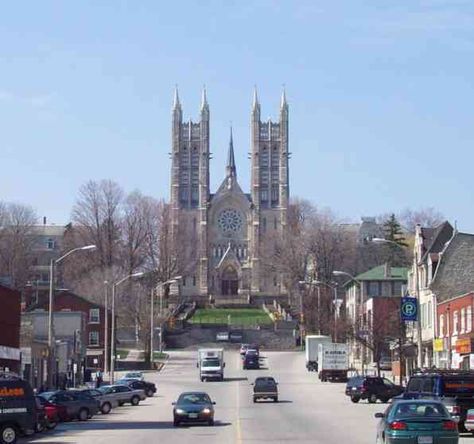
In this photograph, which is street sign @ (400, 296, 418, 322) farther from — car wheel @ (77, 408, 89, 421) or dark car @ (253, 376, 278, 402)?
car wheel @ (77, 408, 89, 421)

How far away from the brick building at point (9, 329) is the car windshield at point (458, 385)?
97.0 ft

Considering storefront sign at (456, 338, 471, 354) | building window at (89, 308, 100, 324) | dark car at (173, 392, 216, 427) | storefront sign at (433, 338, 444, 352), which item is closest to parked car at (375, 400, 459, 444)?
dark car at (173, 392, 216, 427)

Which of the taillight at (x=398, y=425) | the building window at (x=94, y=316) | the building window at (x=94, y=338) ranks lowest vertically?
the taillight at (x=398, y=425)

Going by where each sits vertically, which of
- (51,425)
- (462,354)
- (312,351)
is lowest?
(51,425)

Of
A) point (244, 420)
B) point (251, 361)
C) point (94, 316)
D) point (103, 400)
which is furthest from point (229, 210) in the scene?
point (244, 420)

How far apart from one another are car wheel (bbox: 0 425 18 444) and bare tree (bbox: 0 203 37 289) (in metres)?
89.9

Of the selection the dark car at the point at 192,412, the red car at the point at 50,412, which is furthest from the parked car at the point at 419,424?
the red car at the point at 50,412

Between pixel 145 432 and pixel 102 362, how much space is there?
67567 mm

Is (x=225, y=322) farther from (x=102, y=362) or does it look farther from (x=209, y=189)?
(x=209, y=189)

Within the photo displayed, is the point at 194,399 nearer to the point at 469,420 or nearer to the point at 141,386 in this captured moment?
the point at 469,420

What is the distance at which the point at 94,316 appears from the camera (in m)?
112

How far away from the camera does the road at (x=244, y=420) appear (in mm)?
36719

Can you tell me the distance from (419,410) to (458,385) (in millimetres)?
Answer: 10258

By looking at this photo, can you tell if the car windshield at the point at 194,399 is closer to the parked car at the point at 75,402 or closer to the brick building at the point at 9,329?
the parked car at the point at 75,402
